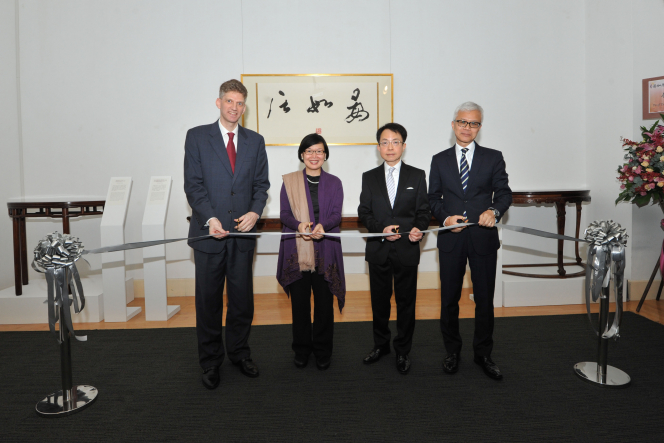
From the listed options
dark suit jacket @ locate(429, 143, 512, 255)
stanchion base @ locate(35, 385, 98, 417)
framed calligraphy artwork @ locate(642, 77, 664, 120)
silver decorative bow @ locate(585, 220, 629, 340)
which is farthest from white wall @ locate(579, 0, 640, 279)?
stanchion base @ locate(35, 385, 98, 417)

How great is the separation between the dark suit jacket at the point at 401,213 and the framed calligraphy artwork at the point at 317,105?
6.68 feet

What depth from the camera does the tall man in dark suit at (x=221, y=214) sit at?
2.49 meters

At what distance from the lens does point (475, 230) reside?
2.52 meters

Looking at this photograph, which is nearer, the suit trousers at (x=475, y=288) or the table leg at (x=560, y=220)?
the suit trousers at (x=475, y=288)

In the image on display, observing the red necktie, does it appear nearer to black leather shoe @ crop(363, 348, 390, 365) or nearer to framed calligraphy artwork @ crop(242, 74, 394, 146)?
black leather shoe @ crop(363, 348, 390, 365)

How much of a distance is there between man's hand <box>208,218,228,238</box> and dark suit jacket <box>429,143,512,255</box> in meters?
1.31

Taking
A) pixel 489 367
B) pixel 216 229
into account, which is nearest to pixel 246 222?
pixel 216 229

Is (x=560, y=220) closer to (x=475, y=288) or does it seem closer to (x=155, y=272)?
(x=475, y=288)

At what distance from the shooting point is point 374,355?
273cm

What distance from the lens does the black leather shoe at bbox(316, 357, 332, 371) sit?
8.68 ft

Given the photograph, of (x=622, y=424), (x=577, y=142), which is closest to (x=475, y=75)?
(x=577, y=142)

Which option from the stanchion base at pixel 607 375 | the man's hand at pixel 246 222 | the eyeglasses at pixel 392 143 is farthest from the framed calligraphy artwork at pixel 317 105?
the stanchion base at pixel 607 375

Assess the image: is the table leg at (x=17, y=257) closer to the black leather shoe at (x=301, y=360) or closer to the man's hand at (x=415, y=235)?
the black leather shoe at (x=301, y=360)

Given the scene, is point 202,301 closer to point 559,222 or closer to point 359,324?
point 359,324
